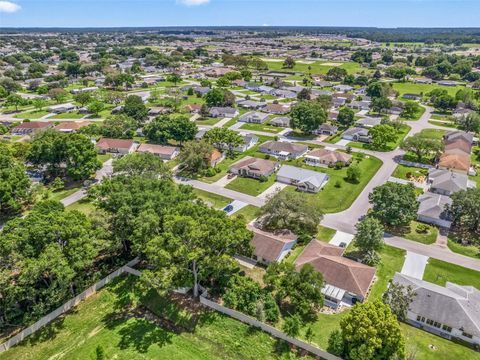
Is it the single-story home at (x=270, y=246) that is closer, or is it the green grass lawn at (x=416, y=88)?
the single-story home at (x=270, y=246)

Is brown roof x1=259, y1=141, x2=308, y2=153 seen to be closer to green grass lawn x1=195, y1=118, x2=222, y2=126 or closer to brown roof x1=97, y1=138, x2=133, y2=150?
green grass lawn x1=195, y1=118, x2=222, y2=126

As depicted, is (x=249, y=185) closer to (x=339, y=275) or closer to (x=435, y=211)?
(x=339, y=275)

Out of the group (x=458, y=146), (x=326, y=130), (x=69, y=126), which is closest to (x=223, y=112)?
(x=326, y=130)

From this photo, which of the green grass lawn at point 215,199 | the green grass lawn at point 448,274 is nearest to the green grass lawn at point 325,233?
the green grass lawn at point 448,274

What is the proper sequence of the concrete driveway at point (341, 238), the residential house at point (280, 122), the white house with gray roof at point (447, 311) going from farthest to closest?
the residential house at point (280, 122) < the concrete driveway at point (341, 238) < the white house with gray roof at point (447, 311)

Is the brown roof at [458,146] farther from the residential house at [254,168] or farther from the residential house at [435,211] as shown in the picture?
the residential house at [254,168]

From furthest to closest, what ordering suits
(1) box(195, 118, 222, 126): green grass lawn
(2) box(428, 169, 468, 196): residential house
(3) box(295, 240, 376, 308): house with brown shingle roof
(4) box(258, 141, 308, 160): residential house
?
(1) box(195, 118, 222, 126): green grass lawn < (4) box(258, 141, 308, 160): residential house < (2) box(428, 169, 468, 196): residential house < (3) box(295, 240, 376, 308): house with brown shingle roof

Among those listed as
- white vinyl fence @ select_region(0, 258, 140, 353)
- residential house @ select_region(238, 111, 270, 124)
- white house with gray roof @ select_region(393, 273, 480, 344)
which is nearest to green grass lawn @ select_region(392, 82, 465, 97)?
residential house @ select_region(238, 111, 270, 124)
